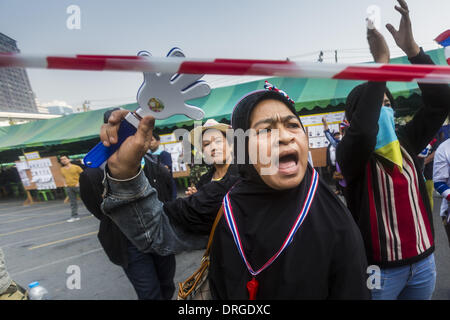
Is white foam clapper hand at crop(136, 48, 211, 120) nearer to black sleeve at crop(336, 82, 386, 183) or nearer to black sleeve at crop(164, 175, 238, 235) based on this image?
black sleeve at crop(164, 175, 238, 235)

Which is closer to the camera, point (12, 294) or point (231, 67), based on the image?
point (231, 67)

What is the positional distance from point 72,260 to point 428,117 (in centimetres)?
507

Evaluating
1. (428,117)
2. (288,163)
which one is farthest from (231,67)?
(428,117)

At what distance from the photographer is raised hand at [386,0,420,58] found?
100 centimetres

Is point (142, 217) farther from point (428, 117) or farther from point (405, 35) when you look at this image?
point (428, 117)

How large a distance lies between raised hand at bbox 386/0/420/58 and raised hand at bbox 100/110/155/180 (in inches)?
41.5

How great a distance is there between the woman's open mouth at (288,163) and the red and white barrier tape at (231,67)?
263 millimetres

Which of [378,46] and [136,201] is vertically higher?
[378,46]

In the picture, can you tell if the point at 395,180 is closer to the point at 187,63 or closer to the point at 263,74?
the point at 263,74

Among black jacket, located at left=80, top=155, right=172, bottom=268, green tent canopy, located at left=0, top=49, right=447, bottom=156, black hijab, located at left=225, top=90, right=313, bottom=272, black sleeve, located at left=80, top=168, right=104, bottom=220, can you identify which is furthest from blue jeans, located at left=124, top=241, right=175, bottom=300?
green tent canopy, located at left=0, top=49, right=447, bottom=156

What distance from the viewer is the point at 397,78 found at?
0.79 metres

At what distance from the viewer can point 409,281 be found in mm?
1337
